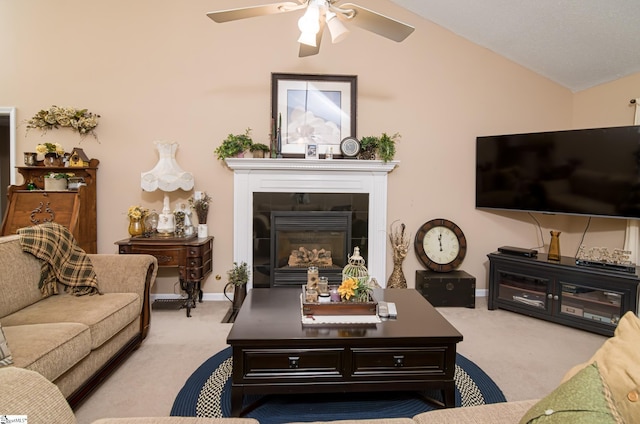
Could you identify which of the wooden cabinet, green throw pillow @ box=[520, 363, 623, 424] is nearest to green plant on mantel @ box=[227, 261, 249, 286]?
the wooden cabinet

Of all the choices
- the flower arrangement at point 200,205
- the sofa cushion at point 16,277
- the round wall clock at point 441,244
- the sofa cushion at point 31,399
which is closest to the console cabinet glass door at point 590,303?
the round wall clock at point 441,244

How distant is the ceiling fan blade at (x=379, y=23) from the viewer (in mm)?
2129

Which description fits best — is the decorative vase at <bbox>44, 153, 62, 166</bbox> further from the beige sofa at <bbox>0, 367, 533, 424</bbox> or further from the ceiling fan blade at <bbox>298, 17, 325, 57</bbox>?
the beige sofa at <bbox>0, 367, 533, 424</bbox>

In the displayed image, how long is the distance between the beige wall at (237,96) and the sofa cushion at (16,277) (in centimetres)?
165

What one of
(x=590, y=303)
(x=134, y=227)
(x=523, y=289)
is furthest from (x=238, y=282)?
(x=590, y=303)

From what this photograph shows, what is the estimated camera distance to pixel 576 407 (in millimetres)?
883

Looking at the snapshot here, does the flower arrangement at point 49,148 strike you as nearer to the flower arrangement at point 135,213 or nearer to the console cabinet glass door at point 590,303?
the flower arrangement at point 135,213

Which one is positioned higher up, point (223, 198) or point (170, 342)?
point (223, 198)

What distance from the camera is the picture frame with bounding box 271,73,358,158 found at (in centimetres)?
406

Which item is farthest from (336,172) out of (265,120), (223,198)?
(223,198)

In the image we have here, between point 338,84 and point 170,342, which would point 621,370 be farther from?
point 338,84

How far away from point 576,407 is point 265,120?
3753 mm

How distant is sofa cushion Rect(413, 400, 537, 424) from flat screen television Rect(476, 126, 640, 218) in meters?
2.92

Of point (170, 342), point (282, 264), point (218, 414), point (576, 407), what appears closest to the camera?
point (576, 407)
